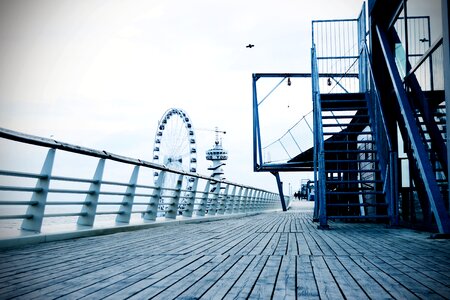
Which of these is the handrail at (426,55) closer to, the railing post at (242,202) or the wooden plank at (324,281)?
the wooden plank at (324,281)

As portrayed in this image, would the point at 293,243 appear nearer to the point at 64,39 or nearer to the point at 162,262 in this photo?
the point at 162,262

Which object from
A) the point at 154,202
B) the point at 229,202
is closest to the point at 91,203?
the point at 154,202

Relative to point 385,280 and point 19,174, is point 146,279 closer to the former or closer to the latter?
point 385,280

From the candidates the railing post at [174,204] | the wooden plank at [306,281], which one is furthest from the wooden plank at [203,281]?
the railing post at [174,204]

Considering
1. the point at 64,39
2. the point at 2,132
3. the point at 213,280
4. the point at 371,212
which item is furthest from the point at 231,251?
the point at 371,212

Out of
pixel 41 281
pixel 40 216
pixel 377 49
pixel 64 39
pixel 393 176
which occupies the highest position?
pixel 377 49

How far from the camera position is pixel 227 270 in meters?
3.23

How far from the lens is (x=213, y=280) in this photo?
2.85 m

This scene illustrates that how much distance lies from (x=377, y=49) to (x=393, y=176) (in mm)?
2976

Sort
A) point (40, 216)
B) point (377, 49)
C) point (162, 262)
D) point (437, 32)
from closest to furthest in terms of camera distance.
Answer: point (162, 262), point (40, 216), point (437, 32), point (377, 49)

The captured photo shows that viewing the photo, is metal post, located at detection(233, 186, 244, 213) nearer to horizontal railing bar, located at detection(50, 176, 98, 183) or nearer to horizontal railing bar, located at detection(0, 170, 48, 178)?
horizontal railing bar, located at detection(50, 176, 98, 183)

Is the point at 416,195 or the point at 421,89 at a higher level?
the point at 421,89

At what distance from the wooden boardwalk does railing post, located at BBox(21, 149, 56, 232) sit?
317mm

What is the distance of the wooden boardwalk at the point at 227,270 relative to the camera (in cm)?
249
